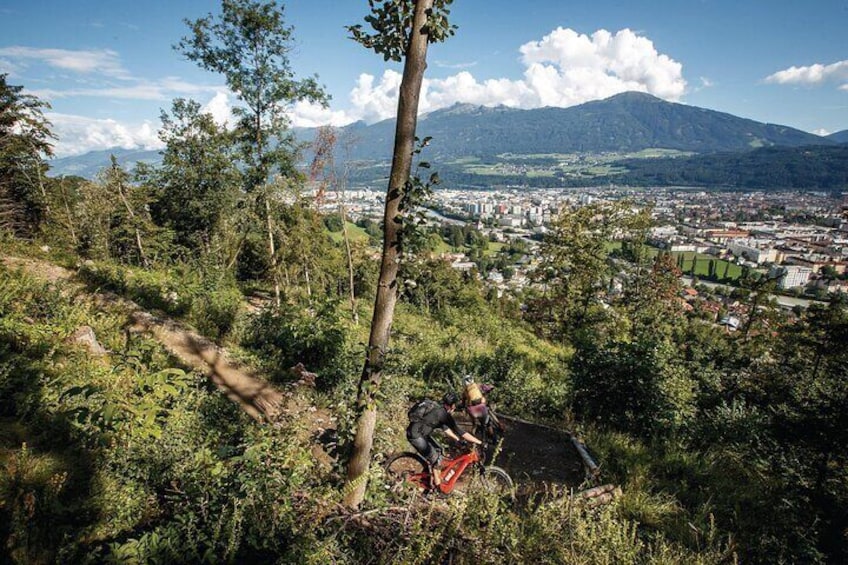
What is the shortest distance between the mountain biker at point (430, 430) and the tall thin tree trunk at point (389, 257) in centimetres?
139

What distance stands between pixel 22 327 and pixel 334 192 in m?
14.1

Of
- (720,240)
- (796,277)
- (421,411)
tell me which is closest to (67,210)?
(421,411)

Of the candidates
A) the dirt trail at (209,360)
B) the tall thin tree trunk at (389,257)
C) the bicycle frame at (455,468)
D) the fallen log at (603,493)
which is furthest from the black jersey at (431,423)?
the dirt trail at (209,360)

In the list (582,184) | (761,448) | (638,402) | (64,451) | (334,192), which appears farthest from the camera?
(582,184)

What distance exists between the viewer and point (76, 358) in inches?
209

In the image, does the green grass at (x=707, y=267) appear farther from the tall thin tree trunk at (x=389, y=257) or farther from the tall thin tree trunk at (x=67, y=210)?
the tall thin tree trunk at (x=67, y=210)

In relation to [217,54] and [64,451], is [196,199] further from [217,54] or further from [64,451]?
[64,451]

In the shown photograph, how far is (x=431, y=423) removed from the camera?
521cm

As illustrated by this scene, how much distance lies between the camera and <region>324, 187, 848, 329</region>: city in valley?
31047 millimetres

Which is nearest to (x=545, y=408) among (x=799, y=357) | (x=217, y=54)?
(x=799, y=357)

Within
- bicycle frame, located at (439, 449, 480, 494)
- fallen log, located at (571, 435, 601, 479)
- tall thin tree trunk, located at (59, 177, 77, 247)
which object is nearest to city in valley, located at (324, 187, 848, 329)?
bicycle frame, located at (439, 449, 480, 494)

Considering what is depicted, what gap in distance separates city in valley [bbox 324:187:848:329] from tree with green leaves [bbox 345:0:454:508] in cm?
39

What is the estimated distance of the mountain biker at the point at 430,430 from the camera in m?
5.20

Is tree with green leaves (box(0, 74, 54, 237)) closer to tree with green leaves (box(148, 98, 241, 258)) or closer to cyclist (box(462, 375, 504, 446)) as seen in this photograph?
tree with green leaves (box(148, 98, 241, 258))
